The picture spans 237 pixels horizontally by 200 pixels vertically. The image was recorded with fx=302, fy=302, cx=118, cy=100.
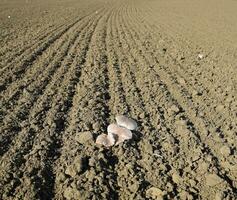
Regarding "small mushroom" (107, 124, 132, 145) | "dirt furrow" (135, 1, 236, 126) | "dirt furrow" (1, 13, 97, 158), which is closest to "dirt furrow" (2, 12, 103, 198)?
"dirt furrow" (1, 13, 97, 158)

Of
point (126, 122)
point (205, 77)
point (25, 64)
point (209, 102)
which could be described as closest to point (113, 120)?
point (126, 122)

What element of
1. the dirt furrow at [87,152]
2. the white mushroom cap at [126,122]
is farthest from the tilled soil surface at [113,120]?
the white mushroom cap at [126,122]

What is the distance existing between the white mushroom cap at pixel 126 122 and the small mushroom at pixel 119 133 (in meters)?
0.13

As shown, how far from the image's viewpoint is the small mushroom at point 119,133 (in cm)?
432

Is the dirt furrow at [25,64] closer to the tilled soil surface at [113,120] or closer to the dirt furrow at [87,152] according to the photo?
the tilled soil surface at [113,120]

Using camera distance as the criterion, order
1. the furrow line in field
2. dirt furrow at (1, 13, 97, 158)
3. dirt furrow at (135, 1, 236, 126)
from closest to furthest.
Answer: dirt furrow at (1, 13, 97, 158)
the furrow line in field
dirt furrow at (135, 1, 236, 126)

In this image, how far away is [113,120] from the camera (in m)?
4.89

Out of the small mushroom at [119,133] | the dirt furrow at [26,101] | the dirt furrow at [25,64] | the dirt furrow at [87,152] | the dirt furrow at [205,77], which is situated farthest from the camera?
the dirt furrow at [25,64]

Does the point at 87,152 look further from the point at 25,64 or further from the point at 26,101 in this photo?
the point at 25,64

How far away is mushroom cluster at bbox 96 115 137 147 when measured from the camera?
4.24 meters

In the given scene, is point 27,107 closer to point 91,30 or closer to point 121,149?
point 121,149

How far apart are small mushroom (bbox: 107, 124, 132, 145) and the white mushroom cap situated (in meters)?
0.13

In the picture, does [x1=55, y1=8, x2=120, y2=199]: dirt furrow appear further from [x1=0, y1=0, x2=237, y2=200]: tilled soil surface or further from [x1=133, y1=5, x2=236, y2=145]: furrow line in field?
[x1=133, y1=5, x2=236, y2=145]: furrow line in field

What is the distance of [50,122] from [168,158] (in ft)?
6.26
